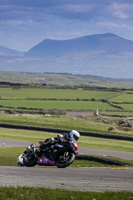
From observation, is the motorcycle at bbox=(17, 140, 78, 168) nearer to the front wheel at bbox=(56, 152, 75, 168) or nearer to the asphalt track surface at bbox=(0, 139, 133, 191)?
the front wheel at bbox=(56, 152, 75, 168)

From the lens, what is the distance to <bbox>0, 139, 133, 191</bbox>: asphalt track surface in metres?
16.7

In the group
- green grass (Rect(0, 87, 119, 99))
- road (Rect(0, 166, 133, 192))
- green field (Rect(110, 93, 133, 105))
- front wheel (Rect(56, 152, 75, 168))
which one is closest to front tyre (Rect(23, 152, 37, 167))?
road (Rect(0, 166, 133, 192))

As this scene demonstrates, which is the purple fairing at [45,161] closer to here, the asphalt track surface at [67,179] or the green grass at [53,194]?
the asphalt track surface at [67,179]

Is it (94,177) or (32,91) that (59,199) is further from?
(32,91)

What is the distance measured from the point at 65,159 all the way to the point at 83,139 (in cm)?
3521

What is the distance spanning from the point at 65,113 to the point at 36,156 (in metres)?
74.3

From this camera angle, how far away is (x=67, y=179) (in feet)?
59.4

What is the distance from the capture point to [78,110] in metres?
101

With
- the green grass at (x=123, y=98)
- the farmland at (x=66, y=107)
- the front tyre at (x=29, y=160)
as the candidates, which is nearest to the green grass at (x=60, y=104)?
the farmland at (x=66, y=107)

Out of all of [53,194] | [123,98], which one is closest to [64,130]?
[53,194]

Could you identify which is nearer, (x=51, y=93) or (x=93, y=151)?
(x=93, y=151)

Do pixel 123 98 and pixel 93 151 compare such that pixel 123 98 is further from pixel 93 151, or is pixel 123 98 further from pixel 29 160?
pixel 29 160

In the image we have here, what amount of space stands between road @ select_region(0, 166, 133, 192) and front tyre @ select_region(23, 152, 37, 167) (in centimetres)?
70

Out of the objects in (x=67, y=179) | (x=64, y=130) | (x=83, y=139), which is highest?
(x=67, y=179)
